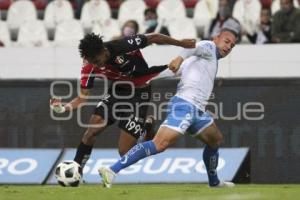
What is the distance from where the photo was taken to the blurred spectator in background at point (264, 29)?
1573cm

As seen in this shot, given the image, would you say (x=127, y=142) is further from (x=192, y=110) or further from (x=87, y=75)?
(x=192, y=110)

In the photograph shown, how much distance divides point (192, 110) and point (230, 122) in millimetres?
3106

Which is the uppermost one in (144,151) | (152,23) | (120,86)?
(152,23)

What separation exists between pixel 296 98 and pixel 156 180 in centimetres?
228

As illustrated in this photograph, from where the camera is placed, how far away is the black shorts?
11.0 m

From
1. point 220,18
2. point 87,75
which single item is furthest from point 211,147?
→ point 220,18

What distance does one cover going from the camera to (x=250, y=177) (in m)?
12.7

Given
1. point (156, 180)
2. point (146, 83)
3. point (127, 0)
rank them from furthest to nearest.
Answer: point (127, 0) → point (156, 180) → point (146, 83)

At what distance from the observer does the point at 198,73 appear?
9.98 metres

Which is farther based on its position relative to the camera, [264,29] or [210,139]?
[264,29]

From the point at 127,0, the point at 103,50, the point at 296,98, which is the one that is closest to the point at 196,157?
the point at 296,98

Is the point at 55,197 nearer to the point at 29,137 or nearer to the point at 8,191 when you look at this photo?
the point at 8,191

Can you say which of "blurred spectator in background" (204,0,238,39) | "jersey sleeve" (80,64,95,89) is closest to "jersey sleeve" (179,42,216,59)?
"jersey sleeve" (80,64,95,89)

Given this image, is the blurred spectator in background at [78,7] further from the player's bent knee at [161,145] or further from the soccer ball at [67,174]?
the player's bent knee at [161,145]
